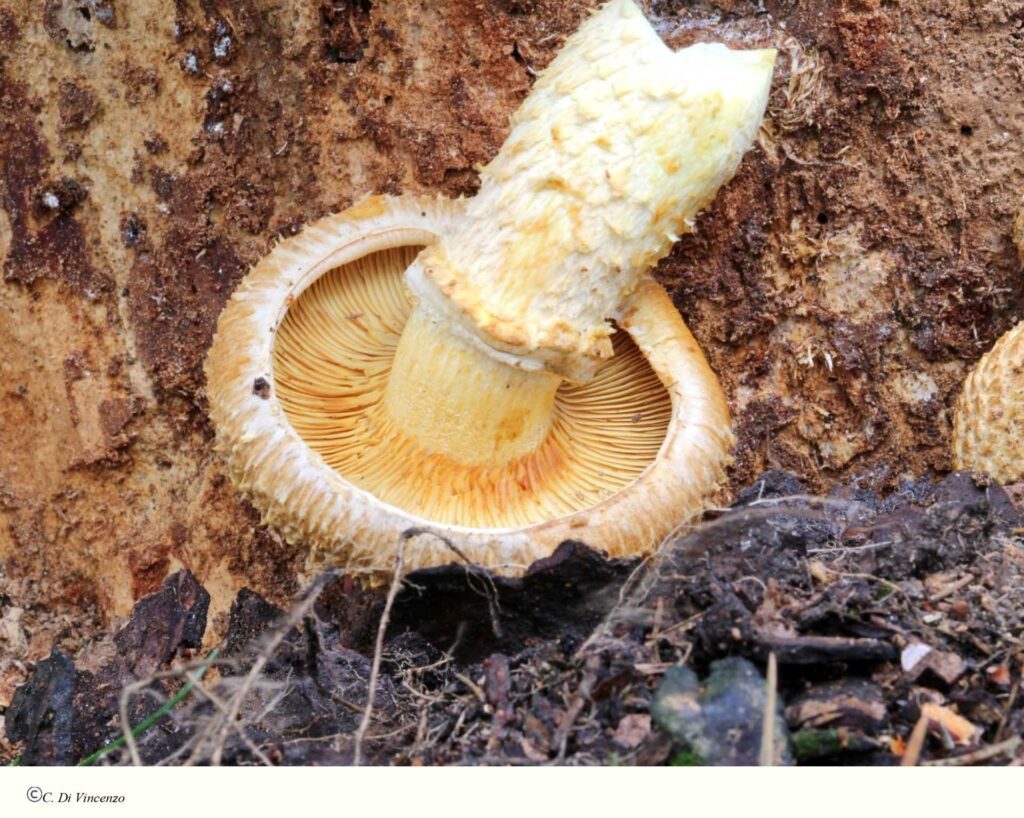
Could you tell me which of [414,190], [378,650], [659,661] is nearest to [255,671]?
[378,650]

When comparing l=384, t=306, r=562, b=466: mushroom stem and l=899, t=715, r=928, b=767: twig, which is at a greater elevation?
l=384, t=306, r=562, b=466: mushroom stem

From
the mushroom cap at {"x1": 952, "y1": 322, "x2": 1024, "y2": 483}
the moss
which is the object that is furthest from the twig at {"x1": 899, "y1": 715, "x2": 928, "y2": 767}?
the mushroom cap at {"x1": 952, "y1": 322, "x2": 1024, "y2": 483}

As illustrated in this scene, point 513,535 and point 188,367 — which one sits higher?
point 188,367

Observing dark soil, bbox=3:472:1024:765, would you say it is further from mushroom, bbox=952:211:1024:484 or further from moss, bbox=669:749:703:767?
mushroom, bbox=952:211:1024:484

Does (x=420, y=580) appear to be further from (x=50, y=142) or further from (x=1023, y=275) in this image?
(x=1023, y=275)

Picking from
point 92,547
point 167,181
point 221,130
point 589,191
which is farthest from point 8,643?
point 589,191
